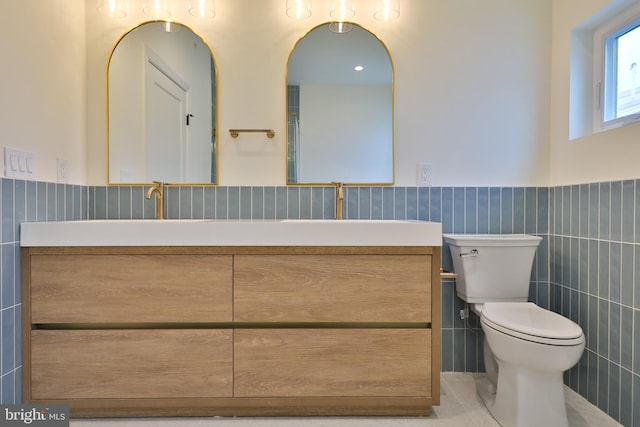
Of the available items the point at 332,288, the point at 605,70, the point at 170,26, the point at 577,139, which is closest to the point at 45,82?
the point at 170,26

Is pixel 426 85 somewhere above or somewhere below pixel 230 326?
above

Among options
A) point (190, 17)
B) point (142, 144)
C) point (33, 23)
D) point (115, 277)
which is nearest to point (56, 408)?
point (115, 277)

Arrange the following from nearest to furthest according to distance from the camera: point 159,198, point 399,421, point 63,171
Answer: point 399,421 < point 63,171 < point 159,198

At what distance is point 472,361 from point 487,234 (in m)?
0.69

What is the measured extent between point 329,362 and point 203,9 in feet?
6.06

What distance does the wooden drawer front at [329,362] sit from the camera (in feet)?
4.66

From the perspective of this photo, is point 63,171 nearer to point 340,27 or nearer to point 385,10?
point 340,27

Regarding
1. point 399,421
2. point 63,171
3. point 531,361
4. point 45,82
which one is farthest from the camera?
point 63,171

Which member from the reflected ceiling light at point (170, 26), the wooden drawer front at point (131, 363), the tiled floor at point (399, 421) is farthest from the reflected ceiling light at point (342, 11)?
the tiled floor at point (399, 421)

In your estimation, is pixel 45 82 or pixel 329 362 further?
pixel 45 82

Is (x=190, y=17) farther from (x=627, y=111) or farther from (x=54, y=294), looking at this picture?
(x=627, y=111)

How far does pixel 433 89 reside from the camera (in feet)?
6.39

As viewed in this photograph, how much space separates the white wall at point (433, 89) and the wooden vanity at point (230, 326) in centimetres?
66

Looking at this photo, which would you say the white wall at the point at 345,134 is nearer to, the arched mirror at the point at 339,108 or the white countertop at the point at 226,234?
the arched mirror at the point at 339,108
